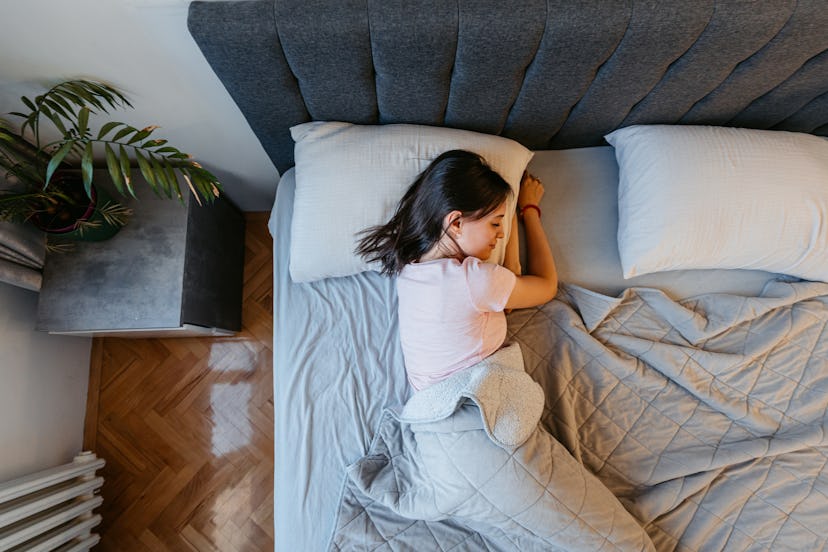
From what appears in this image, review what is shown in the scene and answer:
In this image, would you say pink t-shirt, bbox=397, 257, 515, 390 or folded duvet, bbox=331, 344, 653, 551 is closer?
folded duvet, bbox=331, 344, 653, 551

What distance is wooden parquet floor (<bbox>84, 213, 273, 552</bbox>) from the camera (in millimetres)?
1450

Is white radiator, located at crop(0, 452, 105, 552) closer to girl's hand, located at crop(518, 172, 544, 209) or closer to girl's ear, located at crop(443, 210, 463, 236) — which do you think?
girl's ear, located at crop(443, 210, 463, 236)

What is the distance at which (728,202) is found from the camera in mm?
1018

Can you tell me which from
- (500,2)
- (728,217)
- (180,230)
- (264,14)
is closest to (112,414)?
(180,230)

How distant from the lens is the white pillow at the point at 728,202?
40.2 inches

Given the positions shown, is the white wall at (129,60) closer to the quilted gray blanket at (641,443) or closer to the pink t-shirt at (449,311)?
the pink t-shirt at (449,311)

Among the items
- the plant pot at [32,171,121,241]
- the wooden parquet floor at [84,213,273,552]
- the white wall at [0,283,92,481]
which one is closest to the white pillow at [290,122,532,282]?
the plant pot at [32,171,121,241]

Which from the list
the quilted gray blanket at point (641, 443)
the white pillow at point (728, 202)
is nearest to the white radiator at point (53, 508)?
the quilted gray blanket at point (641, 443)

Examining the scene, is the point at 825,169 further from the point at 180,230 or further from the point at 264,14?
the point at 180,230

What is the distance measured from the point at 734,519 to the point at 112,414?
1.85m

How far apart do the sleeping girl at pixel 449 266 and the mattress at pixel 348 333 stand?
4.3 inches

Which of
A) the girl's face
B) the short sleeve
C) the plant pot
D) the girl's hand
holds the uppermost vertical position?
the girl's hand

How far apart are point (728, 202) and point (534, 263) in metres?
0.46

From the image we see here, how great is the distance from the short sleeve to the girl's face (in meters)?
0.04
